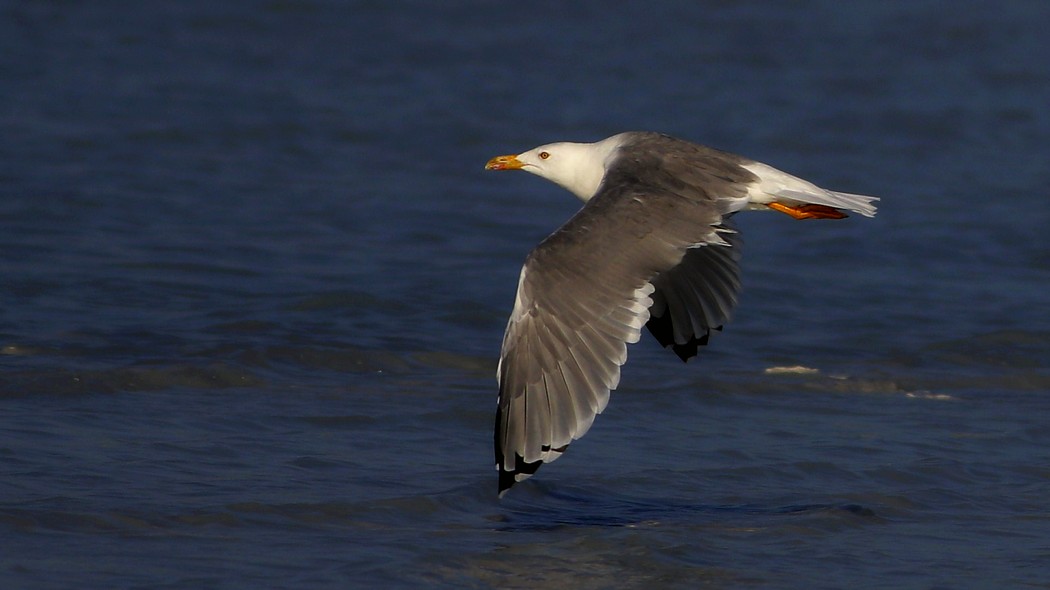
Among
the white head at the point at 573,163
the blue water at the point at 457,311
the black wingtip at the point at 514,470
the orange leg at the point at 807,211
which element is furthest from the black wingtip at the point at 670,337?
the black wingtip at the point at 514,470

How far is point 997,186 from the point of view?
14.7 metres

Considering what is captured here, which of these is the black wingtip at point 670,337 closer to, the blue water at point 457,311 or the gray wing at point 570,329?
the blue water at point 457,311

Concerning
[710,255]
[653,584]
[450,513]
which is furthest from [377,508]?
[710,255]

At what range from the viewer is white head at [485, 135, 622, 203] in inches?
309

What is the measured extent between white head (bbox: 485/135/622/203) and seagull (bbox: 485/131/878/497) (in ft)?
0.64

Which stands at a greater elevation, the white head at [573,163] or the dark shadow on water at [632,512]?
the white head at [573,163]

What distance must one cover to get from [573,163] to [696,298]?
1034 millimetres

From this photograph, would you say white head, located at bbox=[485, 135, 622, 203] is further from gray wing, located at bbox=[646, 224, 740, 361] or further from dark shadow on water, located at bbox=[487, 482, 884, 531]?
dark shadow on water, located at bbox=[487, 482, 884, 531]

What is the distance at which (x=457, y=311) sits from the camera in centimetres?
1033

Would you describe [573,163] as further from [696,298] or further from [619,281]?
[619,281]

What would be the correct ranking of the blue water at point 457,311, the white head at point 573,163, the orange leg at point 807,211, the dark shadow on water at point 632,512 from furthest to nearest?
the white head at point 573,163
the orange leg at point 807,211
the dark shadow on water at point 632,512
the blue water at point 457,311

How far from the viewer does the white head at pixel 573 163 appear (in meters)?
7.85

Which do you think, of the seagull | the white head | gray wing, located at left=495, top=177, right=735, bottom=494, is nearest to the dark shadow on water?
the seagull

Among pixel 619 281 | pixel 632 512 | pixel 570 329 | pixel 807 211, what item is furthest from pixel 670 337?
pixel 570 329
